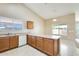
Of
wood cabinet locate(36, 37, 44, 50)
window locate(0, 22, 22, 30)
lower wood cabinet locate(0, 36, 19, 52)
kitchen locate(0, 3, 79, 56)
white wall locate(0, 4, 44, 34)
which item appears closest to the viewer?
kitchen locate(0, 3, 79, 56)

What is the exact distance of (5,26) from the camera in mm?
2285

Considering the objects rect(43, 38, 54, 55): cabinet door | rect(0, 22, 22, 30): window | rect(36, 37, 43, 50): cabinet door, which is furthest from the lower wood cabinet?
rect(43, 38, 54, 55): cabinet door

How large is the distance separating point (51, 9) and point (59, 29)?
1.53 feet

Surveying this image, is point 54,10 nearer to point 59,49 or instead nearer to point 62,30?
point 62,30

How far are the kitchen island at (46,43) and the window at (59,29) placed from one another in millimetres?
101

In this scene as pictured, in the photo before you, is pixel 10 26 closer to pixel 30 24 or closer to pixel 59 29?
pixel 30 24

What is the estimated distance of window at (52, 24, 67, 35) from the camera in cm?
188

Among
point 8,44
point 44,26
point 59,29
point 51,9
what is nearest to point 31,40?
point 44,26

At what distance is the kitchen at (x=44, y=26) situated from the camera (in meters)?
1.79

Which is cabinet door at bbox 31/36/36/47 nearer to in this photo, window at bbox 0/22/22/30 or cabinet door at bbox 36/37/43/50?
cabinet door at bbox 36/37/43/50

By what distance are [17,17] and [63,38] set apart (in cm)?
112

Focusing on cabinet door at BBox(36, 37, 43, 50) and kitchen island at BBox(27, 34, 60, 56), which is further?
cabinet door at BBox(36, 37, 43, 50)

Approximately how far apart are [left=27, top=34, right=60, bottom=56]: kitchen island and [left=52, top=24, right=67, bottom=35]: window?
10cm

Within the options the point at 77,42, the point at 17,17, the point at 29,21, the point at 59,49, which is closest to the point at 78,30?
the point at 77,42
